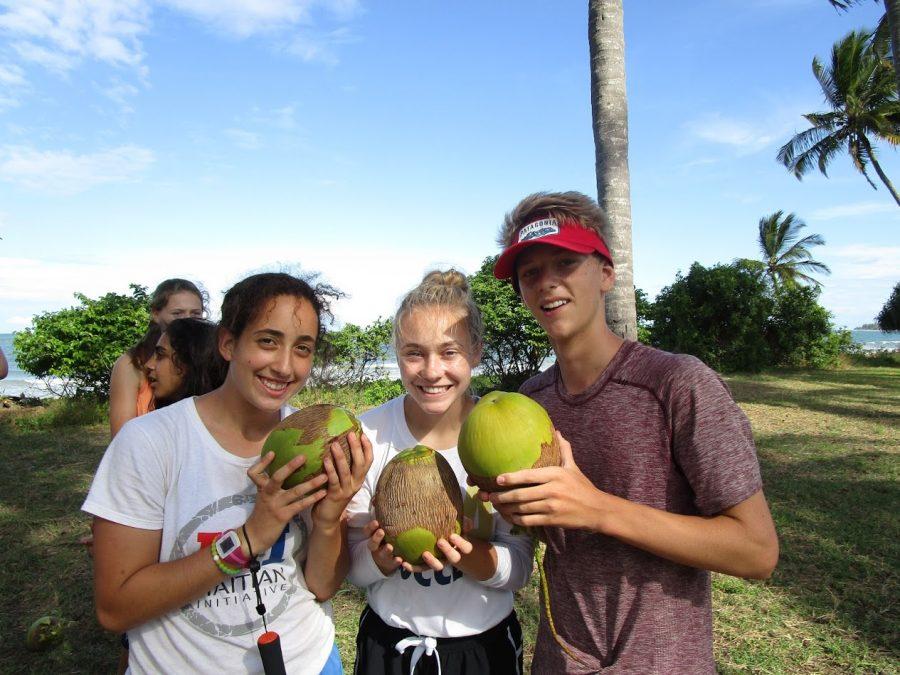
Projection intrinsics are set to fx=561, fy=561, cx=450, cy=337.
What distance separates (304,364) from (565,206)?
990 millimetres

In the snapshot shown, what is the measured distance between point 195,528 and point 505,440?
0.95 m

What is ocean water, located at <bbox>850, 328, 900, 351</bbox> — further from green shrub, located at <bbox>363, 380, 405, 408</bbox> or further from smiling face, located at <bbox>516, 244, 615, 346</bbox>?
smiling face, located at <bbox>516, 244, 615, 346</bbox>

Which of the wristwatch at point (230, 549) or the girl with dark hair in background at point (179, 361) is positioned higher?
the girl with dark hair in background at point (179, 361)

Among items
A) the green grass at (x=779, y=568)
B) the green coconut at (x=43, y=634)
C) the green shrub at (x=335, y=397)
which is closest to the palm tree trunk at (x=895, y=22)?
the green grass at (x=779, y=568)

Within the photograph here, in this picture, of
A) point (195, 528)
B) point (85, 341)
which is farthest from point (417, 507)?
point (85, 341)

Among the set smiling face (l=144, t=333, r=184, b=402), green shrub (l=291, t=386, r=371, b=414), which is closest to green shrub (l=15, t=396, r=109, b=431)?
green shrub (l=291, t=386, r=371, b=414)

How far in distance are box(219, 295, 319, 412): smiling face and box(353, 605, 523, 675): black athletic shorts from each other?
0.88 meters

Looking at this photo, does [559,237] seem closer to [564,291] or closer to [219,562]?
[564,291]

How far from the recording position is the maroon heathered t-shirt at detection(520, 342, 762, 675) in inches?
56.9

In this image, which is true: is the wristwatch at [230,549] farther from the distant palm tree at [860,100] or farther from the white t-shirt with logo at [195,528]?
the distant palm tree at [860,100]

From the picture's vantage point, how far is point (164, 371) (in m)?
2.84

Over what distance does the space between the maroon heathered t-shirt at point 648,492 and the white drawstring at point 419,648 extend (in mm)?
367

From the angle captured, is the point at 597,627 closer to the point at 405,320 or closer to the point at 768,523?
the point at 768,523

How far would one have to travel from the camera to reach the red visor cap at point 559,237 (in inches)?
65.6
